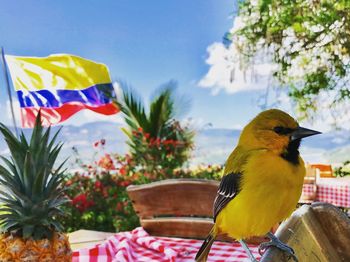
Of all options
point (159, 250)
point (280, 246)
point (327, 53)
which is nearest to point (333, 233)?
point (280, 246)

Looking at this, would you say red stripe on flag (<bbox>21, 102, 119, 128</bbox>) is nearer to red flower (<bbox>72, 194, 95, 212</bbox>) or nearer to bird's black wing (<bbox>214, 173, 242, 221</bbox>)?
red flower (<bbox>72, 194, 95, 212</bbox>)

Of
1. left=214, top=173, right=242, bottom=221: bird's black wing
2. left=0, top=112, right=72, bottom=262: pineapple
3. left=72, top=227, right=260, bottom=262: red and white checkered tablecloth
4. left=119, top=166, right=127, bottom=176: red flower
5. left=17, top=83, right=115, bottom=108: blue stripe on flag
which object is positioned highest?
left=17, top=83, right=115, bottom=108: blue stripe on flag

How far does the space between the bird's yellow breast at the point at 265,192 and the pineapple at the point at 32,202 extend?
0.81m

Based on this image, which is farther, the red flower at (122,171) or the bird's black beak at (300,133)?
the red flower at (122,171)

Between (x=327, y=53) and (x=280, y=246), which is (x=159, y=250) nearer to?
(x=280, y=246)

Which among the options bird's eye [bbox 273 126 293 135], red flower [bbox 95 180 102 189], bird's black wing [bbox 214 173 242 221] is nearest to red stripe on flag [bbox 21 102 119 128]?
red flower [bbox 95 180 102 189]

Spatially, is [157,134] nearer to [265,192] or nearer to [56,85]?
[56,85]

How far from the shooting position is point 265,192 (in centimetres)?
91

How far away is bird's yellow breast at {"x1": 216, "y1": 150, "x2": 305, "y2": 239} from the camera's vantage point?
35.8 inches

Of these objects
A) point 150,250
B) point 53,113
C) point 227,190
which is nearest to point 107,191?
point 53,113

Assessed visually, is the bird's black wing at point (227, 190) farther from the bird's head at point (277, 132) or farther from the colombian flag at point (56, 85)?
the colombian flag at point (56, 85)

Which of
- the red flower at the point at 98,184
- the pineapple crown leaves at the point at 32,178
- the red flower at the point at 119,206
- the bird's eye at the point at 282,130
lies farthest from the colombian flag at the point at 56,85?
the bird's eye at the point at 282,130

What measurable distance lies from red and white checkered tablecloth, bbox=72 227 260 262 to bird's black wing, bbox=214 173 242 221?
2.12 feet

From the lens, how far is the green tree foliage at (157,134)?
5.55m
